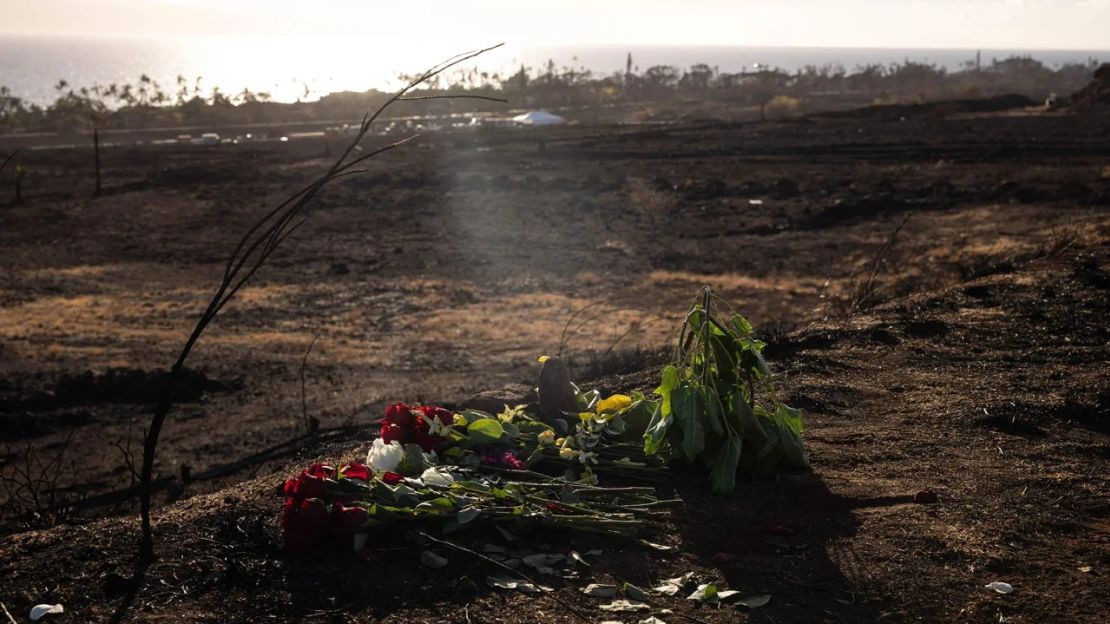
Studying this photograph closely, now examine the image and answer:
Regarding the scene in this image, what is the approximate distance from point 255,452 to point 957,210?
627 inches

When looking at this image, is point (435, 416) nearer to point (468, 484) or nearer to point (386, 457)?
point (386, 457)

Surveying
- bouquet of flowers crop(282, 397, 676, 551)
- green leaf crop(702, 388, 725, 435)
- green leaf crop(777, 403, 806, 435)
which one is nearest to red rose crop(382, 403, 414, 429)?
bouquet of flowers crop(282, 397, 676, 551)

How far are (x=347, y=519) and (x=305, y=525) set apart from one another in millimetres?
134

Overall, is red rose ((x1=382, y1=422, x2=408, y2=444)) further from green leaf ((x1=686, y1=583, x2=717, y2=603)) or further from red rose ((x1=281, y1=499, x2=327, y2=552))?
green leaf ((x1=686, y1=583, x2=717, y2=603))

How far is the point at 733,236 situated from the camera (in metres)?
19.5

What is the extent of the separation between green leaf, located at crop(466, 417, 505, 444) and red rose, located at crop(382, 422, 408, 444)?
0.86 feet

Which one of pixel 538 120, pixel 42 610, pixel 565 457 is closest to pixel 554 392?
pixel 565 457

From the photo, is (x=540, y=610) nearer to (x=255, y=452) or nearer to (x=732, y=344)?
(x=732, y=344)

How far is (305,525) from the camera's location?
3125 mm

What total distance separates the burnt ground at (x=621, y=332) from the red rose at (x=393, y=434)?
19.8 inches

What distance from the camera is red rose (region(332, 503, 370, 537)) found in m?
3.15

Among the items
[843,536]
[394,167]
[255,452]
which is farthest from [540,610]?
[394,167]

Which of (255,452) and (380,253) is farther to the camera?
(380,253)

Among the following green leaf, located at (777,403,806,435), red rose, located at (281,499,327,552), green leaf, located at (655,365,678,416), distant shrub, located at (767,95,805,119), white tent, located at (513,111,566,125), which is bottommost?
red rose, located at (281,499,327,552)
